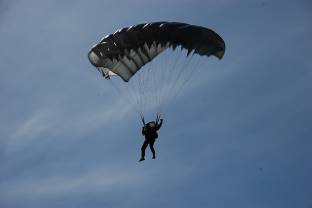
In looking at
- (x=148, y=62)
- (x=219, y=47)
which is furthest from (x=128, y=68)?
(x=219, y=47)

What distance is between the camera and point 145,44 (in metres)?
45.1

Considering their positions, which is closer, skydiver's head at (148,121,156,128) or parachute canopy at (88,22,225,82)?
parachute canopy at (88,22,225,82)

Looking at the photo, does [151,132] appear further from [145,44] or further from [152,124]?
Result: [145,44]

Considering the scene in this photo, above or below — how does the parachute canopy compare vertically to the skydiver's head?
above

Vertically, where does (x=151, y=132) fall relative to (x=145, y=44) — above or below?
below

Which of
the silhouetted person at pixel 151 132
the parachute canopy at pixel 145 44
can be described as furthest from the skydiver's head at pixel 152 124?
the parachute canopy at pixel 145 44

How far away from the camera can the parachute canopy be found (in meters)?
44.7

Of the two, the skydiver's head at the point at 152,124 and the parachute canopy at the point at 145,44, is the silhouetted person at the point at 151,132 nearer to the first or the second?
the skydiver's head at the point at 152,124

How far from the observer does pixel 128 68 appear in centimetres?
4650

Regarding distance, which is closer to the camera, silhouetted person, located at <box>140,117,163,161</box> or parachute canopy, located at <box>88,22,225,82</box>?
parachute canopy, located at <box>88,22,225,82</box>

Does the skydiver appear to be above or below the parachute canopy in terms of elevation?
below

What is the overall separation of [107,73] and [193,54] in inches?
187

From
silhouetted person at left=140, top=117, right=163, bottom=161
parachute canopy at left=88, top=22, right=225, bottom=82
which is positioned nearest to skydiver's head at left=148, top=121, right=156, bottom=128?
silhouetted person at left=140, top=117, right=163, bottom=161

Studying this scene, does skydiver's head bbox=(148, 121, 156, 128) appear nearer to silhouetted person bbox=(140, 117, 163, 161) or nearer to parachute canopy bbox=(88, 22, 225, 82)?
silhouetted person bbox=(140, 117, 163, 161)
